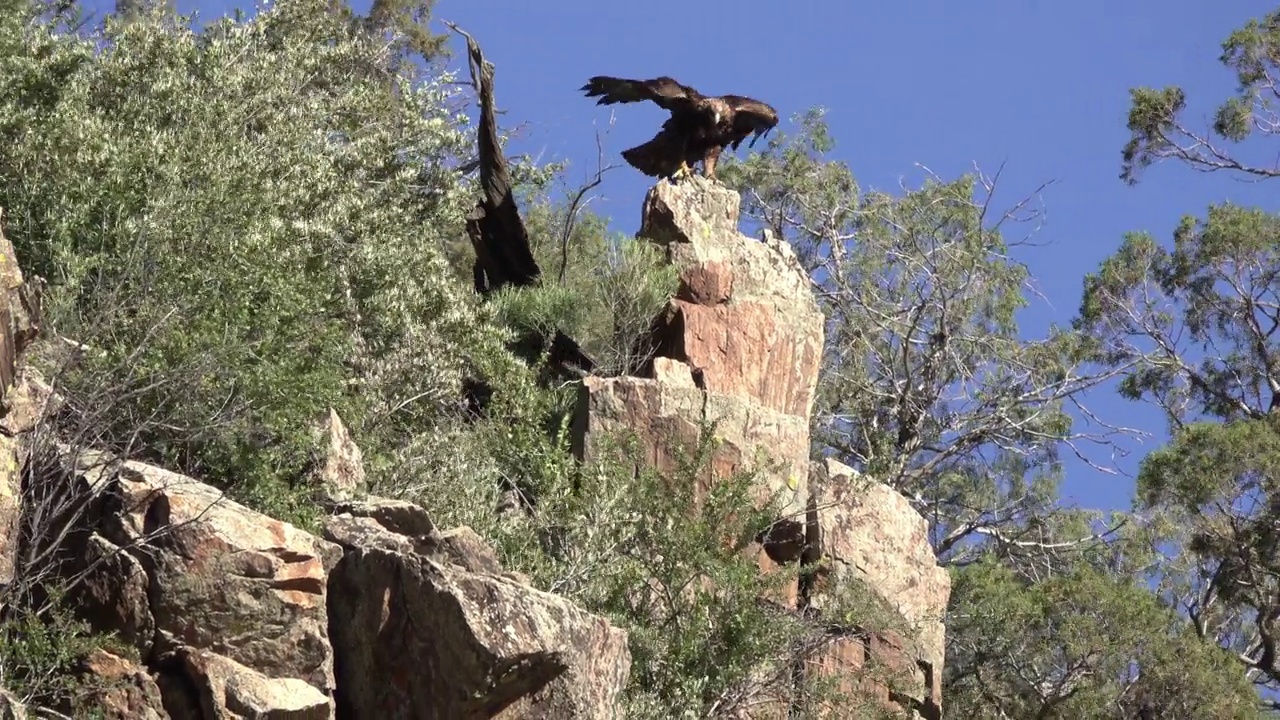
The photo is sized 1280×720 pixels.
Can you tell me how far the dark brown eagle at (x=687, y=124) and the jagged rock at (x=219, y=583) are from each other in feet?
23.5

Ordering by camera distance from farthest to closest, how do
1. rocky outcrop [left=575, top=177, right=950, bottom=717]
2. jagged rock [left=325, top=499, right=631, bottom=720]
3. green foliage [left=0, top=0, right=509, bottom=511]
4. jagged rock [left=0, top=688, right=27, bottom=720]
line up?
1. rocky outcrop [left=575, top=177, right=950, bottom=717]
2. green foliage [left=0, top=0, right=509, bottom=511]
3. jagged rock [left=325, top=499, right=631, bottom=720]
4. jagged rock [left=0, top=688, right=27, bottom=720]

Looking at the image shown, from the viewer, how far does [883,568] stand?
46.1ft

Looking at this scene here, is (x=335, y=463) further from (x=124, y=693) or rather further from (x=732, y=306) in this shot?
(x=732, y=306)

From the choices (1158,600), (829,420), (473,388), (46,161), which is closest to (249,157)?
(46,161)

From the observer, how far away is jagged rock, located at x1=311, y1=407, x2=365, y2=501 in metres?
11.7

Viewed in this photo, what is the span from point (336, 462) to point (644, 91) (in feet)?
16.9

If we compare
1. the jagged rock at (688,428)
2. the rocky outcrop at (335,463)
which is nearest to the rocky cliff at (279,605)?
the rocky outcrop at (335,463)

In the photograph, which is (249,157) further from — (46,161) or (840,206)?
(840,206)

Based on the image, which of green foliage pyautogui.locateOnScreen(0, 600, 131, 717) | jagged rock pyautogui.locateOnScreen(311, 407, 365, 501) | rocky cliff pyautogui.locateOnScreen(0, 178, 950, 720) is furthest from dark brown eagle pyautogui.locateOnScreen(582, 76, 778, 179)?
green foliage pyautogui.locateOnScreen(0, 600, 131, 717)

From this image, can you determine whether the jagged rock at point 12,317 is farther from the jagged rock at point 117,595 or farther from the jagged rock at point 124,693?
the jagged rock at point 124,693

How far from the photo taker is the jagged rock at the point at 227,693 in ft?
28.6

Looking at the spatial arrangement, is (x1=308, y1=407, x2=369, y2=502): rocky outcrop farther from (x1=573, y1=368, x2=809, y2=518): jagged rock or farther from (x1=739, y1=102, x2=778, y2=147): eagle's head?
(x1=739, y1=102, x2=778, y2=147): eagle's head

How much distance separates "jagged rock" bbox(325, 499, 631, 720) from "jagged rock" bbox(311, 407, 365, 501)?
74.0 inches

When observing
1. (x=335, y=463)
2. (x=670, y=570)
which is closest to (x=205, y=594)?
(x=335, y=463)
